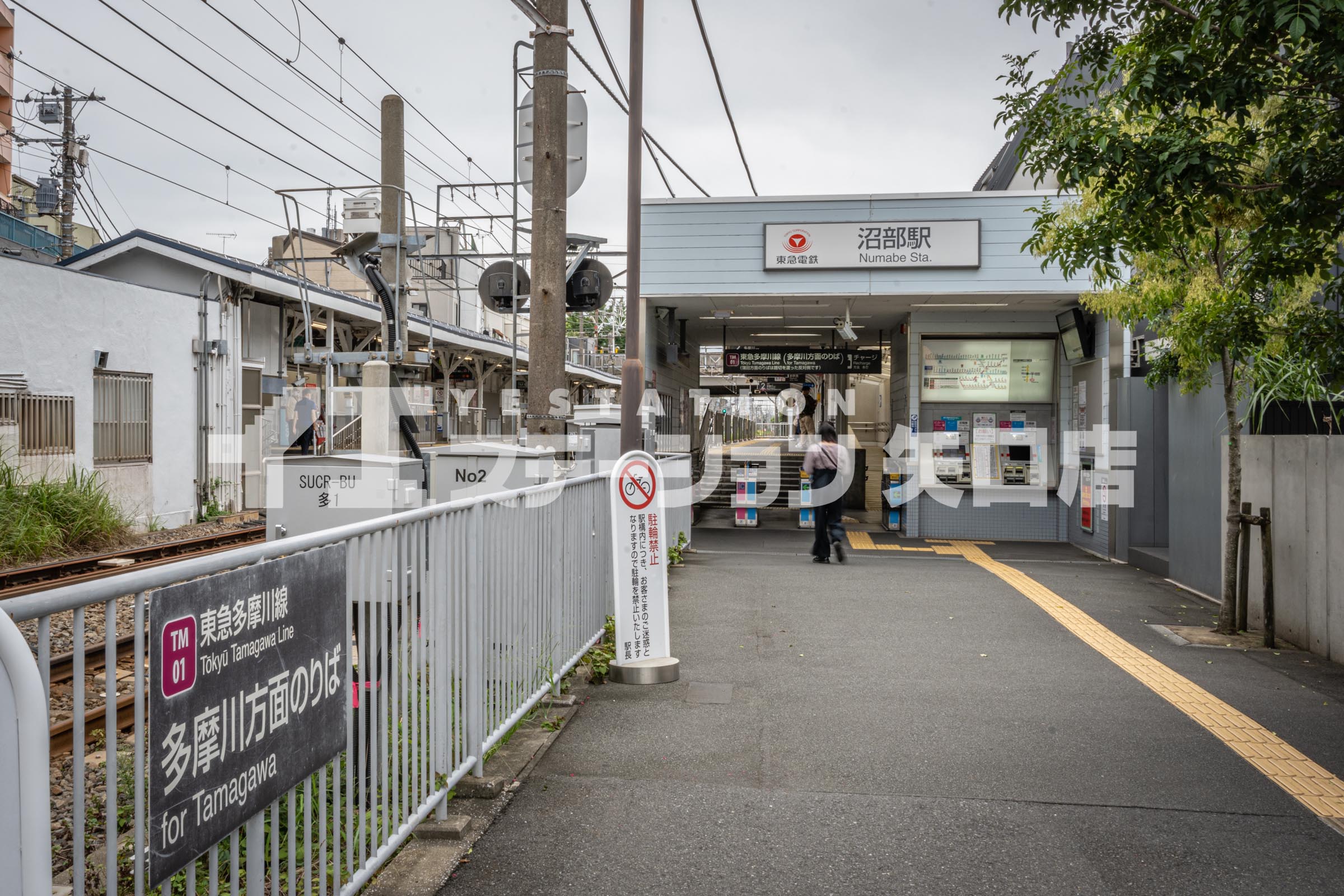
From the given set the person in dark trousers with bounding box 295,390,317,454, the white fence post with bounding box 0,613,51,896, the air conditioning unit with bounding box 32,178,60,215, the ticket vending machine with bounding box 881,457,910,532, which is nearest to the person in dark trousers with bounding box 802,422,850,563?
the ticket vending machine with bounding box 881,457,910,532

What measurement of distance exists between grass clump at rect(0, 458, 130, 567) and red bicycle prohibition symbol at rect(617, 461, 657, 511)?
7.63m

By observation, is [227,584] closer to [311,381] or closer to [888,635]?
[888,635]

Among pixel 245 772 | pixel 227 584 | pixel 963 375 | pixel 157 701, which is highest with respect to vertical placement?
pixel 963 375

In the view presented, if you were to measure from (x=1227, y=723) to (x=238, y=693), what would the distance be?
17.7 ft

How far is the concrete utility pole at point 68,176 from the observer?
27.1m

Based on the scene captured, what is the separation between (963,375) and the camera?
15.4 metres

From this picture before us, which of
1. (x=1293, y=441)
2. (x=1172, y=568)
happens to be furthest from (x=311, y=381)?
(x=1293, y=441)

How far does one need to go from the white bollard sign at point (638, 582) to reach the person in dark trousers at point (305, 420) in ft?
50.2

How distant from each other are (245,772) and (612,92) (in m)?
10.4

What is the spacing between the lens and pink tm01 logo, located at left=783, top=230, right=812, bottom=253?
544 inches

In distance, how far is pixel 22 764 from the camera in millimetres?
1715

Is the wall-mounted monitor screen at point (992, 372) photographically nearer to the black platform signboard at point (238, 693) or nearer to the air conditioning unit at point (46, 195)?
the black platform signboard at point (238, 693)

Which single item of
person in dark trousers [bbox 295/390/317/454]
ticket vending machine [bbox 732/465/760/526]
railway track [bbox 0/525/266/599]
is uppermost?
person in dark trousers [bbox 295/390/317/454]

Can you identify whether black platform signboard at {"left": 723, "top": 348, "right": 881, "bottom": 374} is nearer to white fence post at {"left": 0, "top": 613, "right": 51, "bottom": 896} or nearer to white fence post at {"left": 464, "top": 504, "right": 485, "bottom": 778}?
white fence post at {"left": 464, "top": 504, "right": 485, "bottom": 778}
